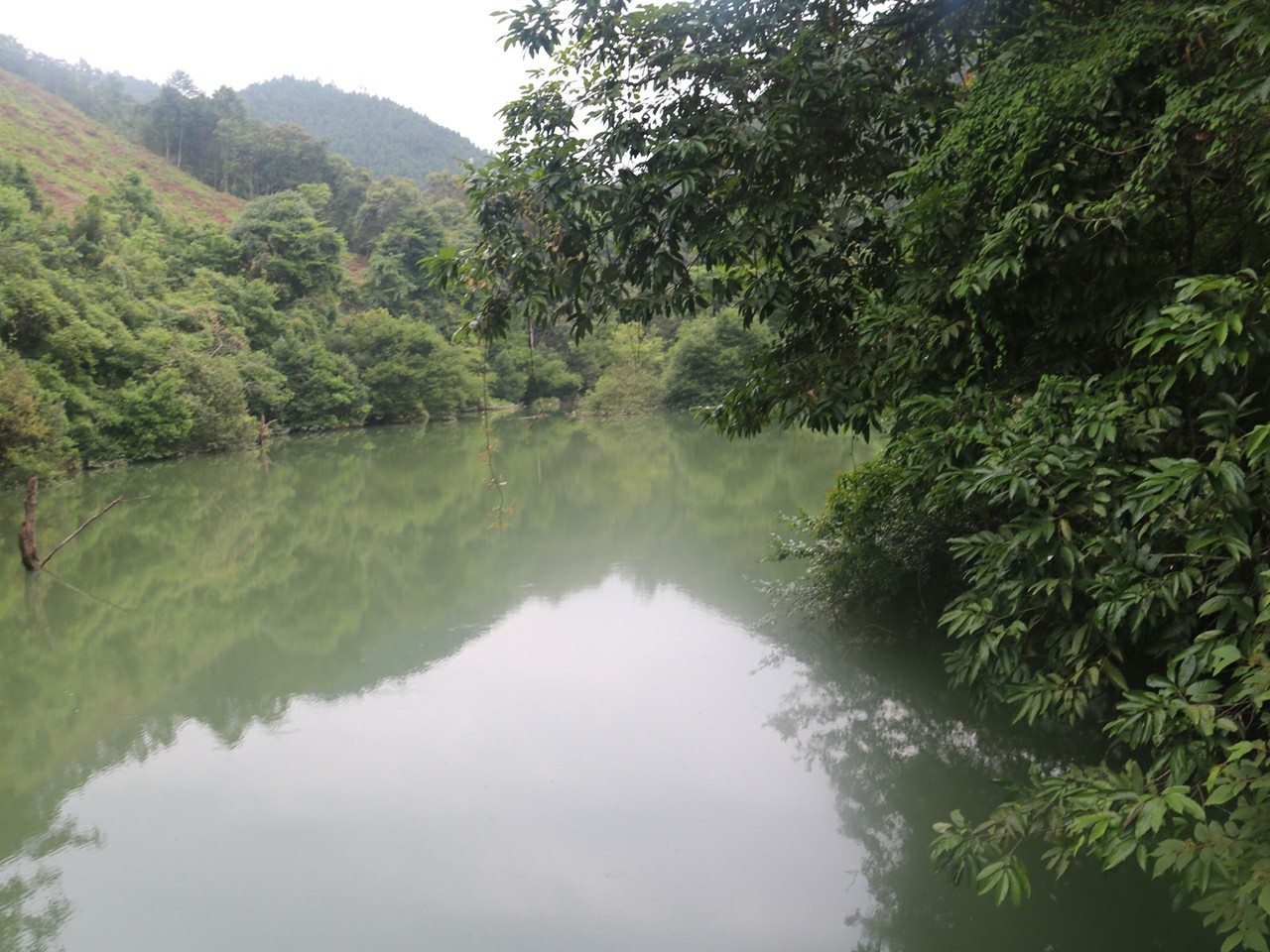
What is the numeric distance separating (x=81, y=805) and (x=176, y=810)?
50 centimetres

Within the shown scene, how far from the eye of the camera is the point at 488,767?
4352 mm

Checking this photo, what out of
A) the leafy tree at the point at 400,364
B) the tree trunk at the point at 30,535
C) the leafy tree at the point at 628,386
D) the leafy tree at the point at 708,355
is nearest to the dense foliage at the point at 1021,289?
the tree trunk at the point at 30,535

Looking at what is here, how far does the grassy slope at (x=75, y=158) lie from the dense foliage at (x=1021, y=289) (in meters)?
27.3

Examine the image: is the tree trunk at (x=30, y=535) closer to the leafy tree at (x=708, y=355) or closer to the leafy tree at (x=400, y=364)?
the leafy tree at (x=400, y=364)

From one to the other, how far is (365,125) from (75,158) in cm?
4786

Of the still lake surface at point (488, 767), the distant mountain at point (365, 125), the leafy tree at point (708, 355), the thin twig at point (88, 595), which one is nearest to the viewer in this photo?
the still lake surface at point (488, 767)

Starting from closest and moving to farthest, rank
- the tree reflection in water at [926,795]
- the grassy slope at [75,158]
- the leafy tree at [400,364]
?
the tree reflection in water at [926,795] → the leafy tree at [400,364] → the grassy slope at [75,158]

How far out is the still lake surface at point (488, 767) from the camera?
10.1ft

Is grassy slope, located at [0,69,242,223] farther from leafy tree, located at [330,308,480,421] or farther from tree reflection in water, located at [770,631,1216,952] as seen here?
tree reflection in water, located at [770,631,1216,952]

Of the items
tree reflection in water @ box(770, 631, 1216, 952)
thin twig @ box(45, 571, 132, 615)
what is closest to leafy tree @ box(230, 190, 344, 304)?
thin twig @ box(45, 571, 132, 615)

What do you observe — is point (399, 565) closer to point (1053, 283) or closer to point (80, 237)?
point (1053, 283)

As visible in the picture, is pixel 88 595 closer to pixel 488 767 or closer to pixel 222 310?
pixel 488 767

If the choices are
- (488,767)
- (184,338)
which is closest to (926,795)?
(488,767)

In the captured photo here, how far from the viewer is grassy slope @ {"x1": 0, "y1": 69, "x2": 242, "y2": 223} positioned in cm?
2909
